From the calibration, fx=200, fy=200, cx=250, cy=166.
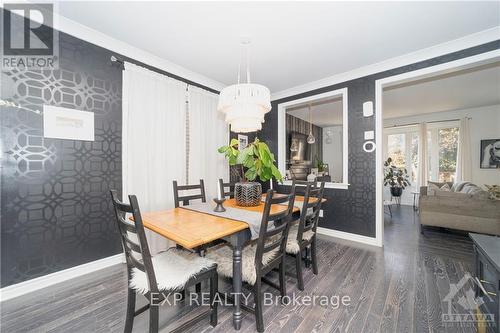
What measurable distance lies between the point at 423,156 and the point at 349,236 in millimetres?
4558

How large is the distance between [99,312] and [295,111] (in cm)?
563

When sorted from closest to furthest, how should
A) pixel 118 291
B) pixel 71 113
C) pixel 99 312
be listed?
pixel 99 312 → pixel 118 291 → pixel 71 113

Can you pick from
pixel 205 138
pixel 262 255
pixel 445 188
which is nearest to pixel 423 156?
pixel 445 188

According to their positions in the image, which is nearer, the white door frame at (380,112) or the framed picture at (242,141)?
the white door frame at (380,112)

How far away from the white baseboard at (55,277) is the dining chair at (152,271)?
1.34 meters

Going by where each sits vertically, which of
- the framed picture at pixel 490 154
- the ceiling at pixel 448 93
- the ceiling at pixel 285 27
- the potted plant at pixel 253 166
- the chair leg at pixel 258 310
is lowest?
the chair leg at pixel 258 310

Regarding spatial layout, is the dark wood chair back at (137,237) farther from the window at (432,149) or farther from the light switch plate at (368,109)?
the window at (432,149)

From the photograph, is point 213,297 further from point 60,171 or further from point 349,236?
point 349,236

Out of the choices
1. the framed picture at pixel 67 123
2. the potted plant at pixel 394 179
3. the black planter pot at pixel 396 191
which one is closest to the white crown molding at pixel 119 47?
the framed picture at pixel 67 123

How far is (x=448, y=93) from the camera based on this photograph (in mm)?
4367

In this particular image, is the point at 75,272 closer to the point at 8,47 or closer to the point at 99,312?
the point at 99,312

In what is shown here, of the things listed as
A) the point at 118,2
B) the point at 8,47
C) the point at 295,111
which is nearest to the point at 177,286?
the point at 118,2

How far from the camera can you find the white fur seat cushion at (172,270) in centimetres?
124

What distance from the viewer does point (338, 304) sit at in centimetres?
173
